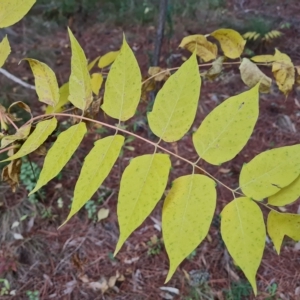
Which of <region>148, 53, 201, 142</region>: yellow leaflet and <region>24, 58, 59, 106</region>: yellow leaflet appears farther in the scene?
<region>24, 58, 59, 106</region>: yellow leaflet

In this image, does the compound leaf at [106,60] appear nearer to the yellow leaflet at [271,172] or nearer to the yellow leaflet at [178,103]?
the yellow leaflet at [178,103]

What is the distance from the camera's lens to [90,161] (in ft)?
2.14

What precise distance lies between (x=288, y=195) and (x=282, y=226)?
60 mm

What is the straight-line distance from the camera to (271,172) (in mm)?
635

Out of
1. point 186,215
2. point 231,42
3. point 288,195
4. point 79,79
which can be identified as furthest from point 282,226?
point 231,42

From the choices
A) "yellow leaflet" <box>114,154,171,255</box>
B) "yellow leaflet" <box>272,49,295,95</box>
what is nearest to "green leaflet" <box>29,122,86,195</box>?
"yellow leaflet" <box>114,154,171,255</box>

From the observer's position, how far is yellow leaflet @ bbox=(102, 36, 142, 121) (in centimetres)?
68

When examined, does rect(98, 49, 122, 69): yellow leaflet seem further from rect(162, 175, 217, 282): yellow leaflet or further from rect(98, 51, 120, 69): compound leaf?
rect(162, 175, 217, 282): yellow leaflet

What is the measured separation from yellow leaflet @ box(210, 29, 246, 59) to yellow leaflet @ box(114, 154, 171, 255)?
52cm

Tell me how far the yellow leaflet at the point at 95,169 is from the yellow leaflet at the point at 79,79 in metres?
0.12

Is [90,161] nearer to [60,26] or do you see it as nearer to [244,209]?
[244,209]

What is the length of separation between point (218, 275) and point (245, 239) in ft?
5.07

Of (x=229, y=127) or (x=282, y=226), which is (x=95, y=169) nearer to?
(x=229, y=127)

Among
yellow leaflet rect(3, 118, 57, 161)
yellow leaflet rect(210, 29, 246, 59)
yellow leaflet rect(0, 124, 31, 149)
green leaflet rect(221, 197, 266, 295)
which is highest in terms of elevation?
yellow leaflet rect(3, 118, 57, 161)
